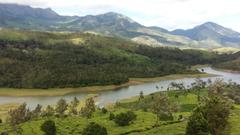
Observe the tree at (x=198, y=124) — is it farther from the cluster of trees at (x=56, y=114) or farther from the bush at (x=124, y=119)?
the bush at (x=124, y=119)

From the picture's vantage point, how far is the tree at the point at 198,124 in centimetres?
8425

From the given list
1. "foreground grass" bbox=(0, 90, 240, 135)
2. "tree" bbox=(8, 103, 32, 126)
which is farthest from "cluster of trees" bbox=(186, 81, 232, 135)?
"tree" bbox=(8, 103, 32, 126)

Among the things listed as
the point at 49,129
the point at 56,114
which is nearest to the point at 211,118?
the point at 49,129

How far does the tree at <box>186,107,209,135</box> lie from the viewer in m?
84.2

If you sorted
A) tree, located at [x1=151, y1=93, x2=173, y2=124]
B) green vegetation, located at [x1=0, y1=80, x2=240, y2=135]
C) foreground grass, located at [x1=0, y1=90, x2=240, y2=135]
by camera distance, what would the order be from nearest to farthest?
1. green vegetation, located at [x1=0, y1=80, x2=240, y2=135]
2. foreground grass, located at [x1=0, y1=90, x2=240, y2=135]
3. tree, located at [x1=151, y1=93, x2=173, y2=124]

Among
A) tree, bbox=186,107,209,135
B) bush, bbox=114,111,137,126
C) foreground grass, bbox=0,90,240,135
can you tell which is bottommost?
foreground grass, bbox=0,90,240,135

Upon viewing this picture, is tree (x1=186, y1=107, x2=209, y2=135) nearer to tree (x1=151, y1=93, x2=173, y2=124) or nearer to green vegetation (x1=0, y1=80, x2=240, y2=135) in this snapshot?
green vegetation (x1=0, y1=80, x2=240, y2=135)

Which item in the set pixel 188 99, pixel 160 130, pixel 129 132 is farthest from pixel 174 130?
pixel 188 99

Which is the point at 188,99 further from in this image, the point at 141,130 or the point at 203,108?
the point at 203,108

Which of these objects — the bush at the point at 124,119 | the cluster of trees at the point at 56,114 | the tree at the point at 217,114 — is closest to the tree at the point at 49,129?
the cluster of trees at the point at 56,114

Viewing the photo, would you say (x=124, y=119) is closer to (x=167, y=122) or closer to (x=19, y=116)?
(x=167, y=122)

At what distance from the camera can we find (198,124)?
84438 mm

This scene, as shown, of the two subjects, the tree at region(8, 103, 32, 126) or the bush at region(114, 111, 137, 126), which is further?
the tree at region(8, 103, 32, 126)

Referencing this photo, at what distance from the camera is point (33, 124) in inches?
4961
